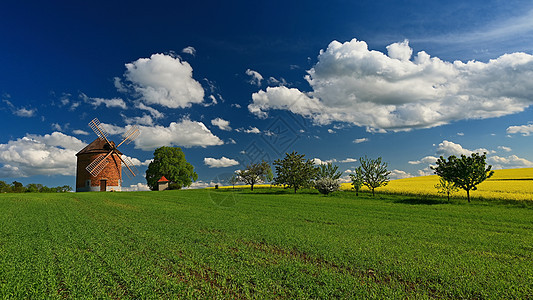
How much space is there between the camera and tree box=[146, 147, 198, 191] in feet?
194

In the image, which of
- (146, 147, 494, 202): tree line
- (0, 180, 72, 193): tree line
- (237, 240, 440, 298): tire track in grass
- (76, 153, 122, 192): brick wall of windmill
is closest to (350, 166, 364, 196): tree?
(146, 147, 494, 202): tree line

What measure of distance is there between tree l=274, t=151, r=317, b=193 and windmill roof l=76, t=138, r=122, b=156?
33.4 meters

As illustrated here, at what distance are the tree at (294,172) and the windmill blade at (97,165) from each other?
32333 mm

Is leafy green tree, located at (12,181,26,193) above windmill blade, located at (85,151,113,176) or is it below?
below

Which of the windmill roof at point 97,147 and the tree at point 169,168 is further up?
the windmill roof at point 97,147

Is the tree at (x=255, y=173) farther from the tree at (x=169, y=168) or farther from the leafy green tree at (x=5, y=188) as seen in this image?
the leafy green tree at (x=5, y=188)

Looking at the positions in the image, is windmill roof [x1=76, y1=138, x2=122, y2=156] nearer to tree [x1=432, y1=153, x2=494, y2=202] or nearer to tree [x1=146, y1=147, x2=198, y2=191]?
tree [x1=146, y1=147, x2=198, y2=191]

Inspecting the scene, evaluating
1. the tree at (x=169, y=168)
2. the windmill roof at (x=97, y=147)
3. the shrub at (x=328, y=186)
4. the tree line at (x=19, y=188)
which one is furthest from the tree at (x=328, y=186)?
the tree line at (x=19, y=188)

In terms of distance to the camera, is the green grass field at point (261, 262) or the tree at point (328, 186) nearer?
the green grass field at point (261, 262)

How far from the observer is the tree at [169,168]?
59125 millimetres

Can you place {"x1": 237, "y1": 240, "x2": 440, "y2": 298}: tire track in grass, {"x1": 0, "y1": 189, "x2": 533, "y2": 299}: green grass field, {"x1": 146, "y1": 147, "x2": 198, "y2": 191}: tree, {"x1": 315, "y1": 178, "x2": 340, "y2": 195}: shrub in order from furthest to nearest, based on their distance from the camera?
{"x1": 146, "y1": 147, "x2": 198, "y2": 191}: tree
{"x1": 315, "y1": 178, "x2": 340, "y2": 195}: shrub
{"x1": 237, "y1": 240, "x2": 440, "y2": 298}: tire track in grass
{"x1": 0, "y1": 189, "x2": 533, "y2": 299}: green grass field

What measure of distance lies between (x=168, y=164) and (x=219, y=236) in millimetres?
51999

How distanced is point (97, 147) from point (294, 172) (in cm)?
3847

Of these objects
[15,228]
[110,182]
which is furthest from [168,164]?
[15,228]
